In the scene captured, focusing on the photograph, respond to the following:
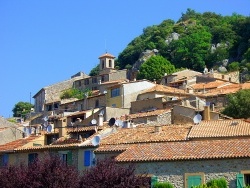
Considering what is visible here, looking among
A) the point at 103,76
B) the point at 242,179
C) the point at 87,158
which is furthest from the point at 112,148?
the point at 103,76

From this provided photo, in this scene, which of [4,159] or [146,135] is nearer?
[146,135]

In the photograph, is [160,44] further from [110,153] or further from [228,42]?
[110,153]

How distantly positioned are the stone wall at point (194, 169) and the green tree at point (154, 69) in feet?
240

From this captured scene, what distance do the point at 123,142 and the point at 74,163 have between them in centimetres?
464

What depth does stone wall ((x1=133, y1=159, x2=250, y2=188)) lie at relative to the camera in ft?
99.3

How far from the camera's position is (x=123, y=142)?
3872 cm

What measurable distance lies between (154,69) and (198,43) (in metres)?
17.8

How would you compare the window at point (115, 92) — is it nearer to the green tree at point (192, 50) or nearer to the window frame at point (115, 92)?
the window frame at point (115, 92)

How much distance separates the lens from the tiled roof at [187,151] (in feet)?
102

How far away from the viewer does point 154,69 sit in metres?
107

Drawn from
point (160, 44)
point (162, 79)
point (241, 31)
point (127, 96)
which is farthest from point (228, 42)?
point (127, 96)

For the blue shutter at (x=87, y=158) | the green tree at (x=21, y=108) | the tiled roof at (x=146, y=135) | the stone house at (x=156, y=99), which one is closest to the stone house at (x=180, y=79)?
the stone house at (x=156, y=99)

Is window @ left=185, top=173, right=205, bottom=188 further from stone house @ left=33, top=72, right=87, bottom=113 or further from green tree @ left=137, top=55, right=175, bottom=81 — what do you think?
stone house @ left=33, top=72, right=87, bottom=113

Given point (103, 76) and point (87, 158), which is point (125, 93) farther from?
point (103, 76)
